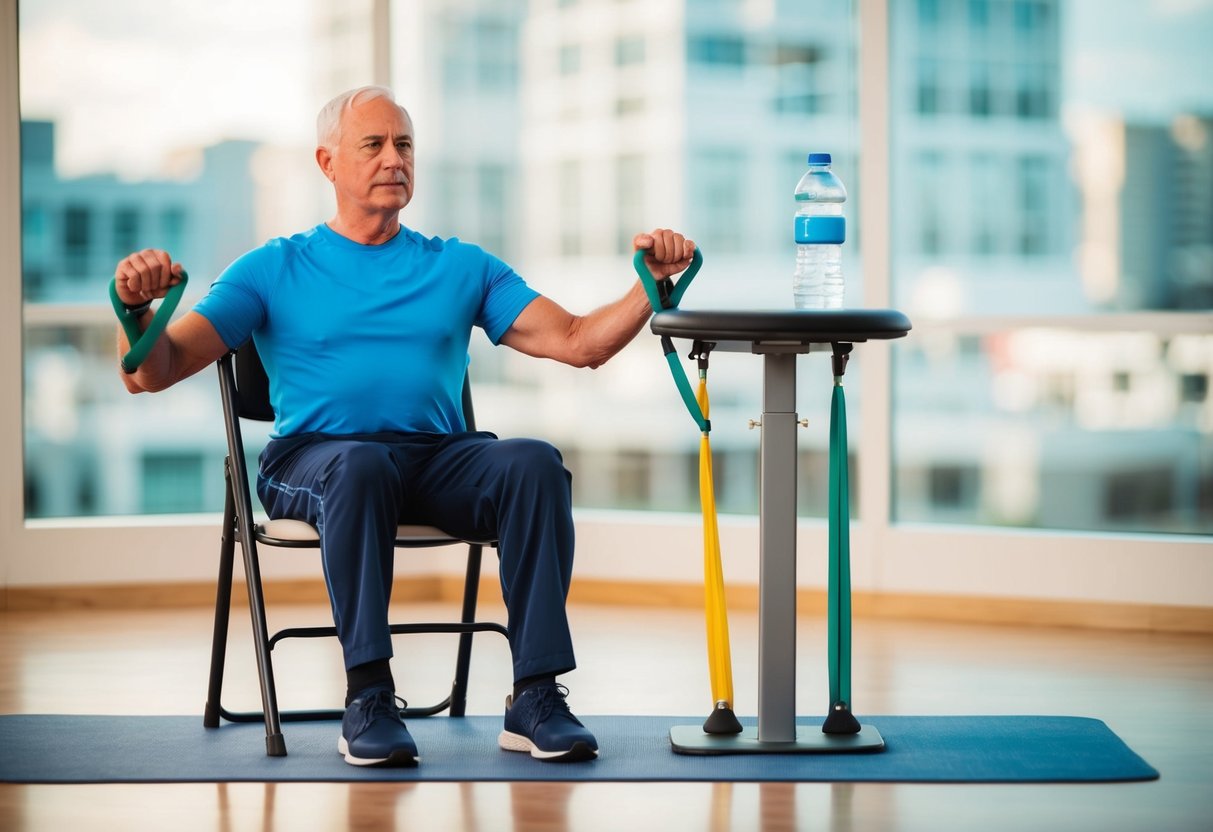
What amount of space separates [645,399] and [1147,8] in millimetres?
1685

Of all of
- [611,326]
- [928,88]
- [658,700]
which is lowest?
[658,700]

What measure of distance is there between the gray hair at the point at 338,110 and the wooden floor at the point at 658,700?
3.55ft

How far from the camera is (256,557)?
2.58 meters

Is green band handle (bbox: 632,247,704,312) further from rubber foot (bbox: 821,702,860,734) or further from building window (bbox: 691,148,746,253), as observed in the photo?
building window (bbox: 691,148,746,253)

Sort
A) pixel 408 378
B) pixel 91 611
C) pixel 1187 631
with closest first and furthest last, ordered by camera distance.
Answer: pixel 408 378
pixel 1187 631
pixel 91 611

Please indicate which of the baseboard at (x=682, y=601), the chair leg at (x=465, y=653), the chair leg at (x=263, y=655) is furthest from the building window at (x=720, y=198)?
the chair leg at (x=263, y=655)

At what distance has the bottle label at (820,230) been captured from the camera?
2.55 meters

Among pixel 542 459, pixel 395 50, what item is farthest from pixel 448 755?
pixel 395 50

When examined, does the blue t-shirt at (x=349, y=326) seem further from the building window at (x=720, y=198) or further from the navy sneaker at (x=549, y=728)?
the building window at (x=720, y=198)

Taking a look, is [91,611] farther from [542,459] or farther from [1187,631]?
[1187,631]

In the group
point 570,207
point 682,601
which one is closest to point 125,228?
point 570,207

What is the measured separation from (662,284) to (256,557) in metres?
0.80

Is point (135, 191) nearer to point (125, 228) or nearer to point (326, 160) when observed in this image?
point (125, 228)

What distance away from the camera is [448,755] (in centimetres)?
254
